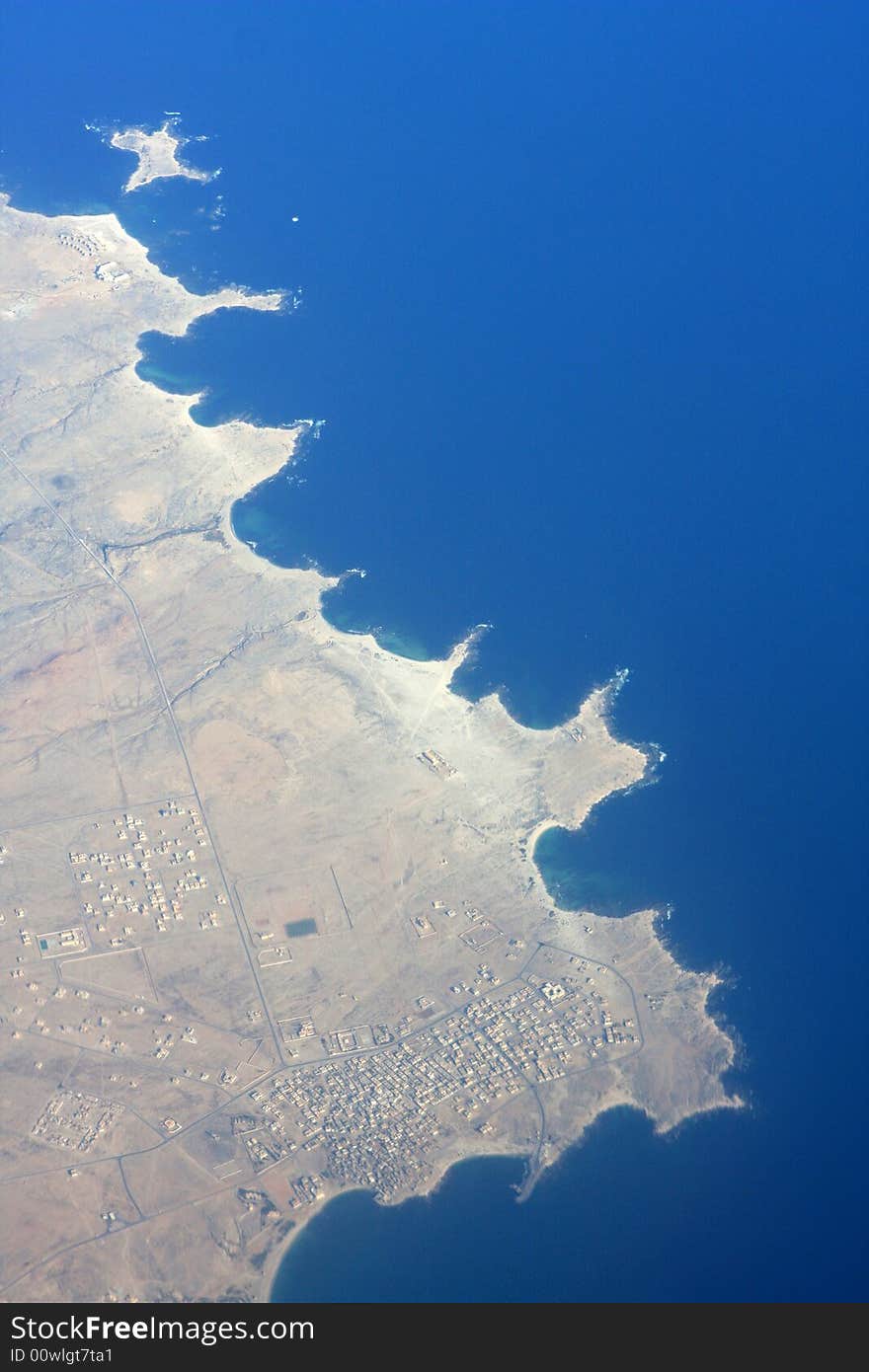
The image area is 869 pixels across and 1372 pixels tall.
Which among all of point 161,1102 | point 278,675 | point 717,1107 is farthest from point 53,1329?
→ point 278,675

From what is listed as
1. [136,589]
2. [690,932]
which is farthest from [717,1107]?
[136,589]

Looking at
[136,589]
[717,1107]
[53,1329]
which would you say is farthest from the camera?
[136,589]

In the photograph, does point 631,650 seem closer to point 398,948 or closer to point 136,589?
point 398,948

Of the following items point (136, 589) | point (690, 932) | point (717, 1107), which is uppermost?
point (136, 589)

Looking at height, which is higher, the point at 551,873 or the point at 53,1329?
the point at 551,873

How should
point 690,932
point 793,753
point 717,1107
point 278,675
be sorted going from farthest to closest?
point 278,675 < point 793,753 < point 690,932 < point 717,1107

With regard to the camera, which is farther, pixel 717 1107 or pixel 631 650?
pixel 631 650

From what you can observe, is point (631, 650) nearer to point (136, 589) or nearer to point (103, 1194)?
point (136, 589)
